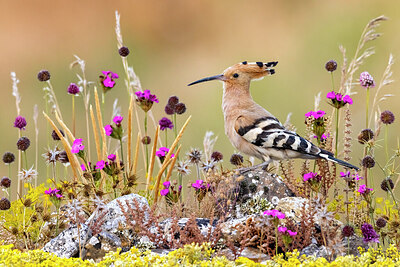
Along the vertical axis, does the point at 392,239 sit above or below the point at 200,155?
below

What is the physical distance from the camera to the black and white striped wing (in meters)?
4.21

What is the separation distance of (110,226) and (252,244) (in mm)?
848

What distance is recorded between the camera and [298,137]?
4.29 m

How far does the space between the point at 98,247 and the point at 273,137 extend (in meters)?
1.36

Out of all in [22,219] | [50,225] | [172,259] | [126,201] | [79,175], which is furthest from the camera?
[79,175]


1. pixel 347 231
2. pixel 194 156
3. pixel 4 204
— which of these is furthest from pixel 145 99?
pixel 347 231

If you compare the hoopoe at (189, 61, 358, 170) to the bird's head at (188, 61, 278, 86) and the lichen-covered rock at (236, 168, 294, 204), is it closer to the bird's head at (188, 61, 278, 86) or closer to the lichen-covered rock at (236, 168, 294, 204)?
the bird's head at (188, 61, 278, 86)

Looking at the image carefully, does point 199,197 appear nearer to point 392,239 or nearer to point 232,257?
point 232,257

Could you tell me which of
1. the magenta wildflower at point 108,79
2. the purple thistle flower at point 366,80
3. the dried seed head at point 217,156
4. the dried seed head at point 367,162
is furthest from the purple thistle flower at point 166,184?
the purple thistle flower at point 366,80

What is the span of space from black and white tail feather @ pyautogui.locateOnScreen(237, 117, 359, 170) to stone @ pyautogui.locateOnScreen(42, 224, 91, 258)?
132 cm

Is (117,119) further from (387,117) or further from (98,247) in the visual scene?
(387,117)

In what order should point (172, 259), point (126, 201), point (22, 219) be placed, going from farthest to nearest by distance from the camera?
point (22, 219) < point (126, 201) < point (172, 259)

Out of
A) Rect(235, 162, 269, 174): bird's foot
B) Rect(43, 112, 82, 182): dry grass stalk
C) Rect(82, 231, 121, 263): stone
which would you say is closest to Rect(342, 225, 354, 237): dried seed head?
Rect(235, 162, 269, 174): bird's foot

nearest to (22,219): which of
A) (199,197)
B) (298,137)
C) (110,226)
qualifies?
(110,226)
